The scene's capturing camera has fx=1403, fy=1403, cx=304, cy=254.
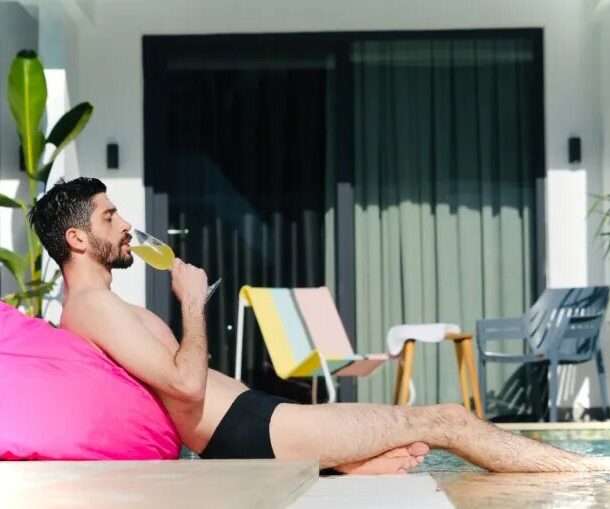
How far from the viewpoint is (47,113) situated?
830cm

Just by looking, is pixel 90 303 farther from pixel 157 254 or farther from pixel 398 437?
pixel 398 437

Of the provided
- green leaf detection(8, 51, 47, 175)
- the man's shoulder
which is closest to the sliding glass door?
green leaf detection(8, 51, 47, 175)

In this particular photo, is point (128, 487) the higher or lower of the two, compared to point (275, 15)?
lower

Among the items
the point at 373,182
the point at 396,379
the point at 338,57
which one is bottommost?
the point at 396,379

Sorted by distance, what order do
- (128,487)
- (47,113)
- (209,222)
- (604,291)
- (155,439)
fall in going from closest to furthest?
(128,487), (155,439), (604,291), (47,113), (209,222)

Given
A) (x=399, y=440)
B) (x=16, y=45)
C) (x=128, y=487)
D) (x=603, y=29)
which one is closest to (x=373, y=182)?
(x=603, y=29)

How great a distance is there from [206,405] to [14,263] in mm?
4788

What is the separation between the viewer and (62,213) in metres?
3.24

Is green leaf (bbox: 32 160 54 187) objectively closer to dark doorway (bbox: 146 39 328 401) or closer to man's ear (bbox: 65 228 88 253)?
dark doorway (bbox: 146 39 328 401)

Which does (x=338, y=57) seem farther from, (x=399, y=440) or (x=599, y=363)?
(x=399, y=440)

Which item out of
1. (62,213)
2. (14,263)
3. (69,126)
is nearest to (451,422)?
(62,213)

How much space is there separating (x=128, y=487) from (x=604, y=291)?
18.9ft

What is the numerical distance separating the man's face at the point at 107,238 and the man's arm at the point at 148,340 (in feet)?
0.35

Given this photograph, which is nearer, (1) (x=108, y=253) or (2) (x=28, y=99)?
(1) (x=108, y=253)
